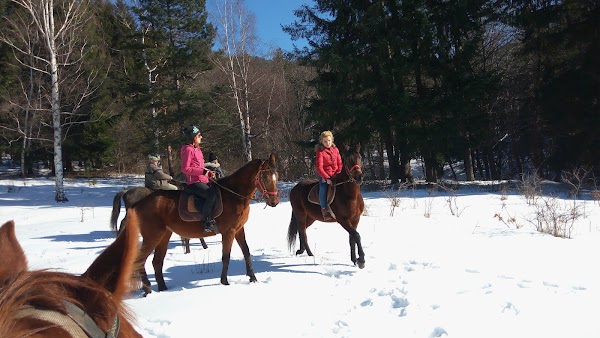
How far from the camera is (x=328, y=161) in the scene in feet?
23.1

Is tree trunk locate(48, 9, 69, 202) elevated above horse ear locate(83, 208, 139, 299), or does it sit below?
above

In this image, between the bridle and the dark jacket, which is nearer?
the bridle

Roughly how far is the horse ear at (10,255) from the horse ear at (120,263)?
11.3 inches

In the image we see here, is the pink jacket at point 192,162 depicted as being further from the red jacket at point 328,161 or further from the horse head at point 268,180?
the red jacket at point 328,161

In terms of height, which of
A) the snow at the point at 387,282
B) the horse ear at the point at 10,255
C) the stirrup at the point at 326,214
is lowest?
the snow at the point at 387,282

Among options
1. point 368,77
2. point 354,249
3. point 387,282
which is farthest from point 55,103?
point 387,282

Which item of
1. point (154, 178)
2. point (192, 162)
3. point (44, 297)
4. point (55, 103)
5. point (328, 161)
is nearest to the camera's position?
point (44, 297)

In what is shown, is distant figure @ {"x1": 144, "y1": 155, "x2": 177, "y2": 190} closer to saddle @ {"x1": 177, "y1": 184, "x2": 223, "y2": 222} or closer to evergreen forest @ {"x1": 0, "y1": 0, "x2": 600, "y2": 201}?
saddle @ {"x1": 177, "y1": 184, "x2": 223, "y2": 222}

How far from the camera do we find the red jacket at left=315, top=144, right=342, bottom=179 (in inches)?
272

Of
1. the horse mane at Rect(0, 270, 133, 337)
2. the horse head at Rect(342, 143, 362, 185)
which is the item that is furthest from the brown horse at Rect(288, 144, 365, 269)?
the horse mane at Rect(0, 270, 133, 337)

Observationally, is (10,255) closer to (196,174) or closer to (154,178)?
(196,174)

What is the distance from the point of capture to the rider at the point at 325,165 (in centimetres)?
679

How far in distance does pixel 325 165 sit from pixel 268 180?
5.08 ft

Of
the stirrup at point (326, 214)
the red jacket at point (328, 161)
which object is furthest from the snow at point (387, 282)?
the red jacket at point (328, 161)
